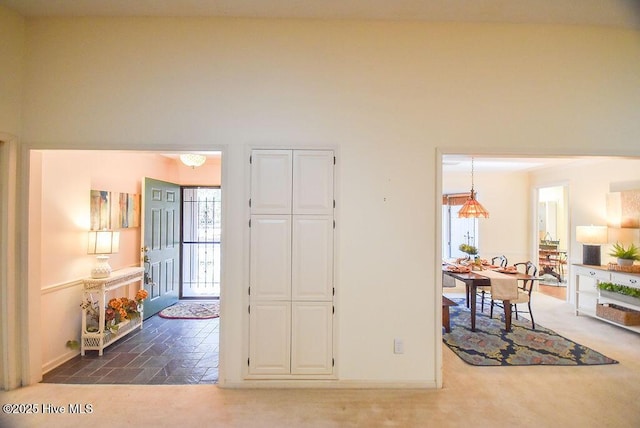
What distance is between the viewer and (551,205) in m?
8.63

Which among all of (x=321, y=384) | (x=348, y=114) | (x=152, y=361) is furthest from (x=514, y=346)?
(x=152, y=361)

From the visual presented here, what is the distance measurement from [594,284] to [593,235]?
86 centimetres

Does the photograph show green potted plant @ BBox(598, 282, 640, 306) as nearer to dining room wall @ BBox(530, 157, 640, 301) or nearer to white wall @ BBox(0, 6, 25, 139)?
dining room wall @ BBox(530, 157, 640, 301)

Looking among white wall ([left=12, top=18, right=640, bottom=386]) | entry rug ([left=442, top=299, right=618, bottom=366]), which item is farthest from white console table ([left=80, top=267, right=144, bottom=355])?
entry rug ([left=442, top=299, right=618, bottom=366])

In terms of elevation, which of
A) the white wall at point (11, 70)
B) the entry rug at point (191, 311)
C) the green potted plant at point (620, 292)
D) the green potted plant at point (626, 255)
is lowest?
the entry rug at point (191, 311)

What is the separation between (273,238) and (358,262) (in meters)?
0.82

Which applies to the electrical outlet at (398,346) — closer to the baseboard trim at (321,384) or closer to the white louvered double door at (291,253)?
the baseboard trim at (321,384)

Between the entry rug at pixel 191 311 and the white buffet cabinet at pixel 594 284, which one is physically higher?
the white buffet cabinet at pixel 594 284

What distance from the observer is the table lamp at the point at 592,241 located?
A: 16.2 ft

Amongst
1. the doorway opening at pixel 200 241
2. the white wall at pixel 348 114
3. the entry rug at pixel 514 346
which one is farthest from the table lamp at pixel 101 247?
the entry rug at pixel 514 346

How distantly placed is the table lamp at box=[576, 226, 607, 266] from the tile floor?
19.1 ft

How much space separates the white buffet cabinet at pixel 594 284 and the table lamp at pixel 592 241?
20 cm

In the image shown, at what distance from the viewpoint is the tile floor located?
298 centimetres

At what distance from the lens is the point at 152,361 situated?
333 centimetres
